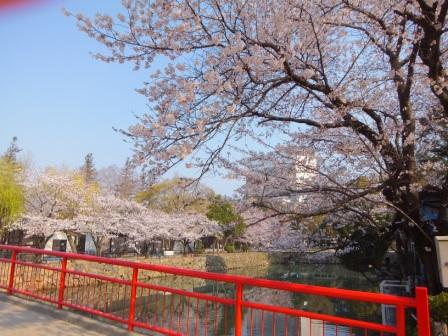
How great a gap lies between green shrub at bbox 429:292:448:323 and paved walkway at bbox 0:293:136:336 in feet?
17.0

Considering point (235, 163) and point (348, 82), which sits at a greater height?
point (348, 82)

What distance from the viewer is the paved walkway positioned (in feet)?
16.0

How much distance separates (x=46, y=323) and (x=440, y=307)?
20.4 feet

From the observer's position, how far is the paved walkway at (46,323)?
486cm

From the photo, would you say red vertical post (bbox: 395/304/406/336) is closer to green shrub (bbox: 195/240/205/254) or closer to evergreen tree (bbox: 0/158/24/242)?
evergreen tree (bbox: 0/158/24/242)

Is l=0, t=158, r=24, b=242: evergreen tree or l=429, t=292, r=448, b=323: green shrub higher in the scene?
l=0, t=158, r=24, b=242: evergreen tree

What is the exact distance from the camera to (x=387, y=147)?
19.1ft

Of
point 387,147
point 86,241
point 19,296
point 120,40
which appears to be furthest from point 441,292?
point 86,241

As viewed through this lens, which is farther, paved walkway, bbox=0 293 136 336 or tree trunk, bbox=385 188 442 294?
tree trunk, bbox=385 188 442 294

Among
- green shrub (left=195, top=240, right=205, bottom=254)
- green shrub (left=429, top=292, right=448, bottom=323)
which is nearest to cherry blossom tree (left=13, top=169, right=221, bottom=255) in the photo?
green shrub (left=195, top=240, right=205, bottom=254)

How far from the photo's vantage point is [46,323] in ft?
17.3

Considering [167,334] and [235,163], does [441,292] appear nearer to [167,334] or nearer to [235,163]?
[235,163]

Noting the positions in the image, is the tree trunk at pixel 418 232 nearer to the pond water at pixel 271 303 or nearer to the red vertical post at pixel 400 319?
the pond water at pixel 271 303

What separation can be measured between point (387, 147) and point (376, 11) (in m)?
2.03
